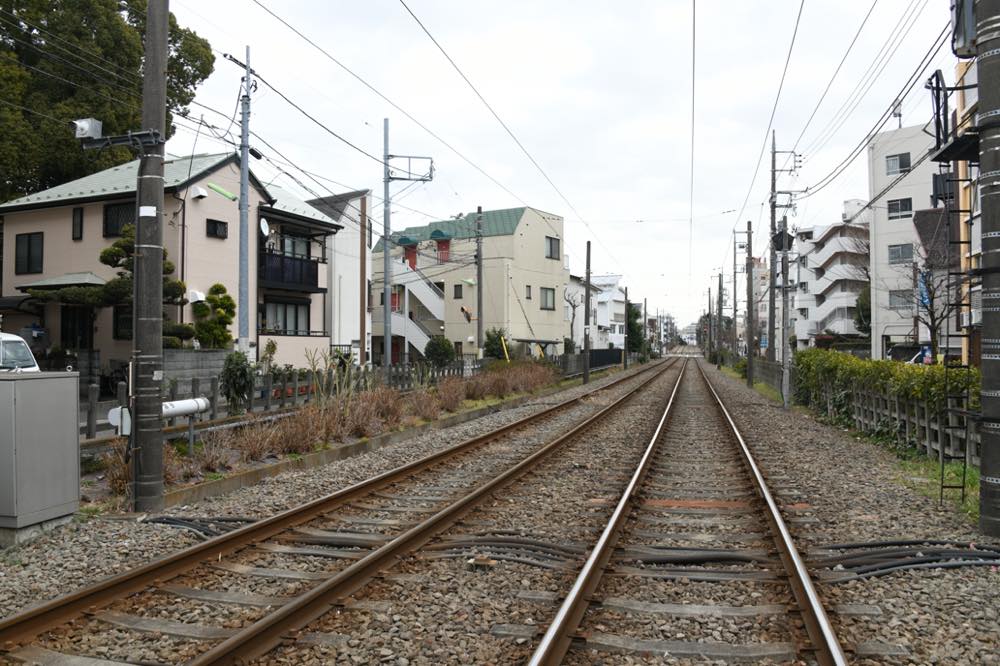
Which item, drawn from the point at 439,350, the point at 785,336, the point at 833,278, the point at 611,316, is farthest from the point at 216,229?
the point at 611,316

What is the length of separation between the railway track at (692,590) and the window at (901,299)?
31.7m

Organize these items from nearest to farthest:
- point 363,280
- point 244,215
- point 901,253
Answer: point 244,215 → point 363,280 → point 901,253

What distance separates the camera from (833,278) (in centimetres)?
5903

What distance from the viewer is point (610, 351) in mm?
53875

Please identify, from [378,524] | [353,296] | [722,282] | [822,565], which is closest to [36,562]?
[378,524]

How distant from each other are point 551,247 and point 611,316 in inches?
1543

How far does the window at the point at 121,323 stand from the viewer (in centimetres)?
2169

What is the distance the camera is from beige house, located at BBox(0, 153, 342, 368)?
856 inches

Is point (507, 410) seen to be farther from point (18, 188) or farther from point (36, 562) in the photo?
point (18, 188)

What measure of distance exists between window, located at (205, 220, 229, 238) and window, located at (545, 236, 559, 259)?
951 inches

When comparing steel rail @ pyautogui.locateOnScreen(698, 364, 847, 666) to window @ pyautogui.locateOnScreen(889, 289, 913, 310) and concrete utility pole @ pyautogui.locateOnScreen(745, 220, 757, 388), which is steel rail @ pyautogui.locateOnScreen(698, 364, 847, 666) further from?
window @ pyautogui.locateOnScreen(889, 289, 913, 310)

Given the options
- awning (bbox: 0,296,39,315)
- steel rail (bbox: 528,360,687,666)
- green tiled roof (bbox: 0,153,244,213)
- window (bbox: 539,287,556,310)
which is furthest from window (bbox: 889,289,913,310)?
awning (bbox: 0,296,39,315)

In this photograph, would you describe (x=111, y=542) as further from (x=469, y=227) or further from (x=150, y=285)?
(x=469, y=227)

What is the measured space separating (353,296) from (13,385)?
26.8 metres
